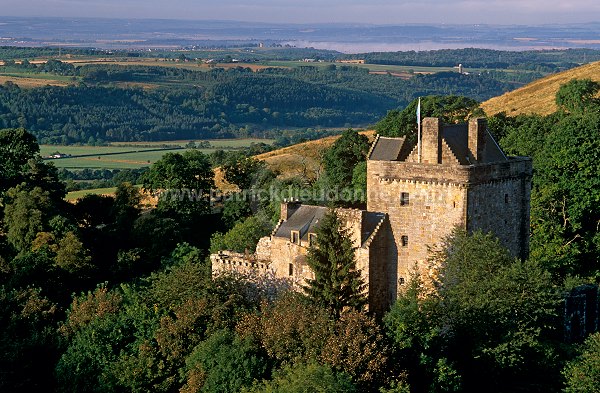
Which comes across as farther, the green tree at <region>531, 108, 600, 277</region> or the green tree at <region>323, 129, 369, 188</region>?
the green tree at <region>323, 129, 369, 188</region>

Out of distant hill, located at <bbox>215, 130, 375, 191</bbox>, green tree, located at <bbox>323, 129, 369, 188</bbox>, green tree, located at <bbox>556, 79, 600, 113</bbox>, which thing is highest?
green tree, located at <bbox>556, 79, 600, 113</bbox>

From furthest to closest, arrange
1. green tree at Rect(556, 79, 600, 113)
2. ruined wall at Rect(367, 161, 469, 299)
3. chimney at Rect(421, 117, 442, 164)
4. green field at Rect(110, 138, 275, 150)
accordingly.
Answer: green field at Rect(110, 138, 275, 150) → green tree at Rect(556, 79, 600, 113) → chimney at Rect(421, 117, 442, 164) → ruined wall at Rect(367, 161, 469, 299)

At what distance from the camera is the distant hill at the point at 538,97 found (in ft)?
347

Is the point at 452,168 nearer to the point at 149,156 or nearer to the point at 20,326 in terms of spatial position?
the point at 20,326

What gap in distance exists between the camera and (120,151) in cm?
15950

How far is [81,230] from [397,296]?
34189 mm

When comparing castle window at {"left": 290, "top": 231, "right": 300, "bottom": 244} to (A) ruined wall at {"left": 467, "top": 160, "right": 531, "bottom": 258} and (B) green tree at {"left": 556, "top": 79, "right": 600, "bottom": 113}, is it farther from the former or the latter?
(B) green tree at {"left": 556, "top": 79, "right": 600, "bottom": 113}

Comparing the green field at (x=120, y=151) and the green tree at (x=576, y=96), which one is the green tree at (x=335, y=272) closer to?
the green tree at (x=576, y=96)

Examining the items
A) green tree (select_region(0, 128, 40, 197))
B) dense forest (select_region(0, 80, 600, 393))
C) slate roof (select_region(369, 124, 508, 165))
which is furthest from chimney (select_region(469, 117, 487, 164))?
green tree (select_region(0, 128, 40, 197))

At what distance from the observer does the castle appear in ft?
138

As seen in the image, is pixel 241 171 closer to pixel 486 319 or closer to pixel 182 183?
pixel 182 183

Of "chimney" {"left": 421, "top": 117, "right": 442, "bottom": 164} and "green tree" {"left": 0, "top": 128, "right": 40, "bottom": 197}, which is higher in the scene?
"chimney" {"left": 421, "top": 117, "right": 442, "bottom": 164}

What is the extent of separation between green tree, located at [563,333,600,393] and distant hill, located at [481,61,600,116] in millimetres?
63880

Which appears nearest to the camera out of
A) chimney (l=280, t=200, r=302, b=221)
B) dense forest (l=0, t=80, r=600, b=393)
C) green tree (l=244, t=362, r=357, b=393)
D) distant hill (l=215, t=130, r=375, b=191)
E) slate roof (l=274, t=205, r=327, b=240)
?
green tree (l=244, t=362, r=357, b=393)
